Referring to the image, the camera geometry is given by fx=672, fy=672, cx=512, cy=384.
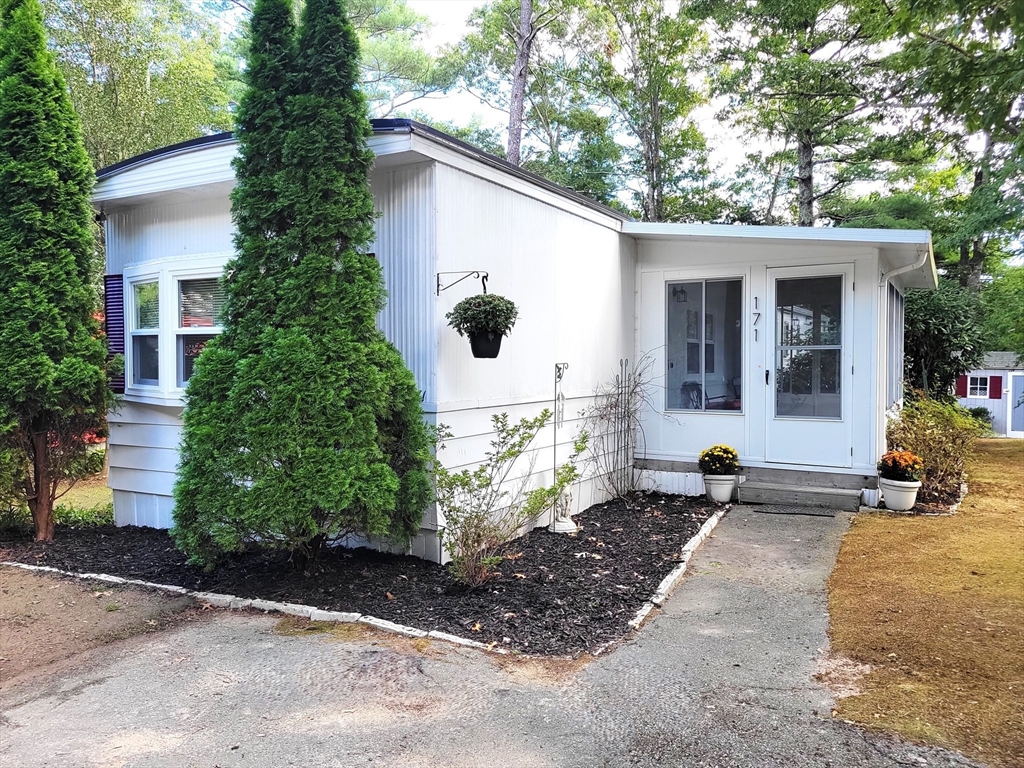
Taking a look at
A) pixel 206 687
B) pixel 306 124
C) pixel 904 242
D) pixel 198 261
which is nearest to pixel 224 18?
pixel 198 261

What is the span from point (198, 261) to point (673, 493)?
5.21m

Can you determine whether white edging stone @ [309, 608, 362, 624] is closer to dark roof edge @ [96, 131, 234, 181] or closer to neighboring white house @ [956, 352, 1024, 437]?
dark roof edge @ [96, 131, 234, 181]

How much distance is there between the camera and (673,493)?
739cm

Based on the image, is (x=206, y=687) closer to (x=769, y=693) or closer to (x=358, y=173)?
(x=769, y=693)

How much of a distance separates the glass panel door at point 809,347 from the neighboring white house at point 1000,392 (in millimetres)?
14067

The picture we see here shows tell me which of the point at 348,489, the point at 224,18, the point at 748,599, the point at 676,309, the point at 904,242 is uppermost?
the point at 224,18

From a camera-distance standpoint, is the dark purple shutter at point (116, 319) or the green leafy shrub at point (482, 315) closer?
the green leafy shrub at point (482, 315)

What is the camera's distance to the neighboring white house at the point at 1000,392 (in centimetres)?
1828

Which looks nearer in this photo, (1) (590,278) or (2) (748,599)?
(2) (748,599)

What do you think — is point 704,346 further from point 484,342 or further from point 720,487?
point 484,342

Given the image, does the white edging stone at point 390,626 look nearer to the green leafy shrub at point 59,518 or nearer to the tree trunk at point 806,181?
the green leafy shrub at point 59,518

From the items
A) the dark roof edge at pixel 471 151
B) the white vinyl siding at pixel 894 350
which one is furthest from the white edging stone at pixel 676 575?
the white vinyl siding at pixel 894 350

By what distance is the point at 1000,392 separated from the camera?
61.5 feet

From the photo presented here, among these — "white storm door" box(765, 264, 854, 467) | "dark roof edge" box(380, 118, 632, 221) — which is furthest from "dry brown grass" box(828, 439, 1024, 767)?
"dark roof edge" box(380, 118, 632, 221)
